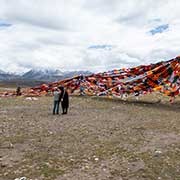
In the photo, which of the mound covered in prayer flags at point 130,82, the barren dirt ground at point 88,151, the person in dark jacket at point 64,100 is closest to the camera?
the barren dirt ground at point 88,151

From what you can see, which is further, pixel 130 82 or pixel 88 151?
pixel 130 82

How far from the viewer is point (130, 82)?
3397 cm

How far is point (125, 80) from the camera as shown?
35188 millimetres

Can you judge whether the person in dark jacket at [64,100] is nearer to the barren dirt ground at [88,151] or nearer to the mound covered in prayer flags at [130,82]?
the barren dirt ground at [88,151]

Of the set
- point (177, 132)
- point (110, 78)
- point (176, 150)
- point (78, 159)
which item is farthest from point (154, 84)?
point (78, 159)

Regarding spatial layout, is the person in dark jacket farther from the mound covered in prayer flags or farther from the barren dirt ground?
the mound covered in prayer flags

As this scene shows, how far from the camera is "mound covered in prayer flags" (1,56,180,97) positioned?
31102 mm

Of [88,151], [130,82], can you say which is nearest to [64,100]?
[88,151]

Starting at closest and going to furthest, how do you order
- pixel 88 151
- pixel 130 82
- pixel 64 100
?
1. pixel 88 151
2. pixel 64 100
3. pixel 130 82

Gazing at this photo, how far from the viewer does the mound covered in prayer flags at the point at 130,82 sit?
31.1m

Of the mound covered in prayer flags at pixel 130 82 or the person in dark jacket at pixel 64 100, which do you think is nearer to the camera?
the person in dark jacket at pixel 64 100

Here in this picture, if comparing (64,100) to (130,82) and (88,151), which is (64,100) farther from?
(130,82)

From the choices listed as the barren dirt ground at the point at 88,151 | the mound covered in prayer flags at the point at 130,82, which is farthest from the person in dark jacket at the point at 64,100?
the mound covered in prayer flags at the point at 130,82

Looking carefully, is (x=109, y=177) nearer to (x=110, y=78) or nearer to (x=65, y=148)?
(x=65, y=148)
